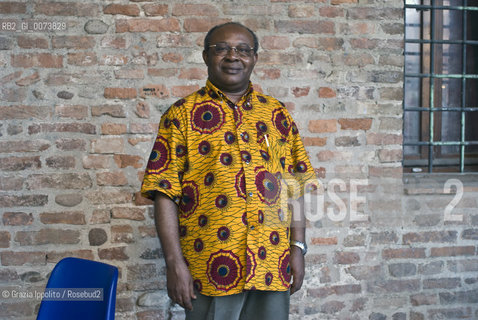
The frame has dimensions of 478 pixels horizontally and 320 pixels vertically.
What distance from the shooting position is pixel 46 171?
2.65m

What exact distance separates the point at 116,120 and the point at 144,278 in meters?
0.95

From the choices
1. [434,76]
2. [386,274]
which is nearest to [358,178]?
[386,274]

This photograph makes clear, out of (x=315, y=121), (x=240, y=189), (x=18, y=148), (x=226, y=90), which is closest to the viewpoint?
(x=240, y=189)

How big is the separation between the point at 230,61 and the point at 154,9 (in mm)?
1104

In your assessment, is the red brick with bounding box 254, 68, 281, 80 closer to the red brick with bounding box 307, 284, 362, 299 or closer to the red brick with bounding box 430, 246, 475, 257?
the red brick with bounding box 307, 284, 362, 299

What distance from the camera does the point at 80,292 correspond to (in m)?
1.55

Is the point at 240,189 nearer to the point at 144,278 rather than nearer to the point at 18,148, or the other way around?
the point at 144,278

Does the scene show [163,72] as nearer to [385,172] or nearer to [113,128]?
[113,128]

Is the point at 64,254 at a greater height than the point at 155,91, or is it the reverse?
the point at 155,91

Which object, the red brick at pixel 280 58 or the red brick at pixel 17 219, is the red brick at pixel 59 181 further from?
the red brick at pixel 280 58

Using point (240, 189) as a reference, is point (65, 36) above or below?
above

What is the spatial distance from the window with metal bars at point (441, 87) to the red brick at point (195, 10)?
1.32m

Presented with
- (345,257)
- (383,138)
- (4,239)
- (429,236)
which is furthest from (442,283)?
(4,239)

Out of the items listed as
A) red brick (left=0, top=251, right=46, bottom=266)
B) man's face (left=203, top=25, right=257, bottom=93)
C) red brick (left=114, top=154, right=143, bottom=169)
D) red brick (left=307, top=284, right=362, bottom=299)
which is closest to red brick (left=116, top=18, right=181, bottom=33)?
red brick (left=114, top=154, right=143, bottom=169)
